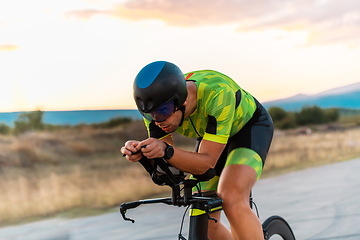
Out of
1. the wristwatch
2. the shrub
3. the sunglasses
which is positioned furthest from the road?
the shrub

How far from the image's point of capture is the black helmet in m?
2.77

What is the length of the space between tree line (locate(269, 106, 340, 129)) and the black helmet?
1311 centimetres

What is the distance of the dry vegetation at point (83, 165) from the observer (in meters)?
8.40

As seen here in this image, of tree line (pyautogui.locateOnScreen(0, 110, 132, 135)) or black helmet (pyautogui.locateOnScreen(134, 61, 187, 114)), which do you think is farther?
tree line (pyautogui.locateOnScreen(0, 110, 132, 135))

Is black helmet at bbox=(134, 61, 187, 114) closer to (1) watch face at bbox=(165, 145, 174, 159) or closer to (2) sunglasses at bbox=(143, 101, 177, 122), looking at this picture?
(2) sunglasses at bbox=(143, 101, 177, 122)

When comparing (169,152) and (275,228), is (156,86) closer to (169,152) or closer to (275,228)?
(169,152)

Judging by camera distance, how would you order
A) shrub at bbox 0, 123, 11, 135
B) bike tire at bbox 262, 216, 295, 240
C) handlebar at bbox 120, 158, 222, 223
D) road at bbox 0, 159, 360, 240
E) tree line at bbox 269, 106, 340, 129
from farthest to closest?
tree line at bbox 269, 106, 340, 129
shrub at bbox 0, 123, 11, 135
road at bbox 0, 159, 360, 240
bike tire at bbox 262, 216, 295, 240
handlebar at bbox 120, 158, 222, 223

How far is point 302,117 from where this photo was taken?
17266 mm


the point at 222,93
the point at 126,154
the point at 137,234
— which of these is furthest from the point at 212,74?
the point at 137,234

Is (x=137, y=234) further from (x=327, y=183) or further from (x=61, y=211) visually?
(x=327, y=183)

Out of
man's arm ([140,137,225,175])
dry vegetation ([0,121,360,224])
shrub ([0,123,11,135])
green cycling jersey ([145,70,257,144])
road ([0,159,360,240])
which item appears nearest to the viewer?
man's arm ([140,137,225,175])

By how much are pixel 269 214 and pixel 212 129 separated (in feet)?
14.1

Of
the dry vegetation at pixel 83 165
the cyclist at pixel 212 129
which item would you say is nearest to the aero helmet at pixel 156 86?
the cyclist at pixel 212 129

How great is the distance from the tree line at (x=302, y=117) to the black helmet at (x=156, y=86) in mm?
13113
